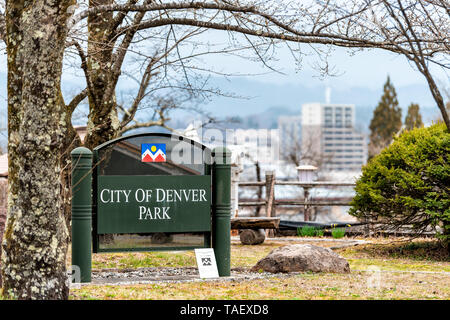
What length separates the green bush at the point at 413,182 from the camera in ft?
36.3

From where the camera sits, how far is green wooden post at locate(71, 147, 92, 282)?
730cm

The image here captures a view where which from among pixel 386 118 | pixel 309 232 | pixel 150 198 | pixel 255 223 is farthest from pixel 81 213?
pixel 386 118

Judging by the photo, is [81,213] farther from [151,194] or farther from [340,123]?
[340,123]

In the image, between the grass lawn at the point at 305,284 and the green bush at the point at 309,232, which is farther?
the green bush at the point at 309,232

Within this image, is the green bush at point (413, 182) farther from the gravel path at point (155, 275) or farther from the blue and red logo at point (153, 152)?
the blue and red logo at point (153, 152)

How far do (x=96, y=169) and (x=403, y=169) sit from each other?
631cm

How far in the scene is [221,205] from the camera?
795cm

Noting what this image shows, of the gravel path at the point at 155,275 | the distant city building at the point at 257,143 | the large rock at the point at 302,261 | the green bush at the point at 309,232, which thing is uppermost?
the distant city building at the point at 257,143

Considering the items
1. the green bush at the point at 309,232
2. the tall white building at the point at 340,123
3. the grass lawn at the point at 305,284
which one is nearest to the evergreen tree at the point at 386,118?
the green bush at the point at 309,232

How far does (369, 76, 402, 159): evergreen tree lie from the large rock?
3988cm

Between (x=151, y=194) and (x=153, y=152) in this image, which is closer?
(x=151, y=194)

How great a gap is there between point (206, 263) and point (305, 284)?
1298mm

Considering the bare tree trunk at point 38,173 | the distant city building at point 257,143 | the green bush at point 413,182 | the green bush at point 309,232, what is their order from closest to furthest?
1. the bare tree trunk at point 38,173
2. the green bush at point 413,182
3. the green bush at point 309,232
4. the distant city building at point 257,143

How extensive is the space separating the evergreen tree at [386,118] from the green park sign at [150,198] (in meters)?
40.7
